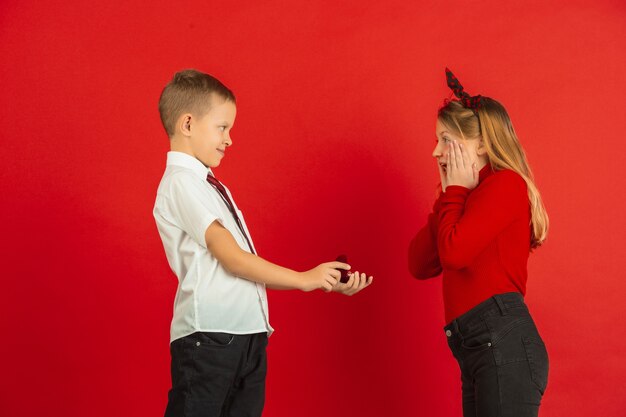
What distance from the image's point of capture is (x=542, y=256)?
2391 millimetres

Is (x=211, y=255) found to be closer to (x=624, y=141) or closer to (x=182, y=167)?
(x=182, y=167)

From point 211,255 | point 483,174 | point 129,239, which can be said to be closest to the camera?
point 211,255

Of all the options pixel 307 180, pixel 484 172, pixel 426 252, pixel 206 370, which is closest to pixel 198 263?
pixel 206 370

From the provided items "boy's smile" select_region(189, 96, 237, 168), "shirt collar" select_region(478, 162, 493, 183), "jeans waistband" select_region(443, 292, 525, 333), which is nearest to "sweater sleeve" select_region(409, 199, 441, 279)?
"shirt collar" select_region(478, 162, 493, 183)

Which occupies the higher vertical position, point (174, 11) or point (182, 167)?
point (174, 11)

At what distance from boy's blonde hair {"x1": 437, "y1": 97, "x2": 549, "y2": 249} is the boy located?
0.47m

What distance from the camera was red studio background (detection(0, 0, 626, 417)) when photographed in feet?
7.81

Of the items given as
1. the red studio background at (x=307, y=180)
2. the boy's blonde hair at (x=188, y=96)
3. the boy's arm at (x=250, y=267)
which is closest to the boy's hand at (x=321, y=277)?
the boy's arm at (x=250, y=267)

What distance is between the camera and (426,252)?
179 centimetres

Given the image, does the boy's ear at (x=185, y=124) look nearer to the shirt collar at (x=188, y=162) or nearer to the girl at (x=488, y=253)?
the shirt collar at (x=188, y=162)

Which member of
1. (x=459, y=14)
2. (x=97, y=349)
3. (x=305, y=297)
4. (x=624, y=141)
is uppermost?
(x=459, y=14)

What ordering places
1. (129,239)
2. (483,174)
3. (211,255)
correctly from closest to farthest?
1. (211,255)
2. (483,174)
3. (129,239)

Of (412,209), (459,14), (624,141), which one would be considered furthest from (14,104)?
(624,141)

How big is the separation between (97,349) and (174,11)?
1270 millimetres
